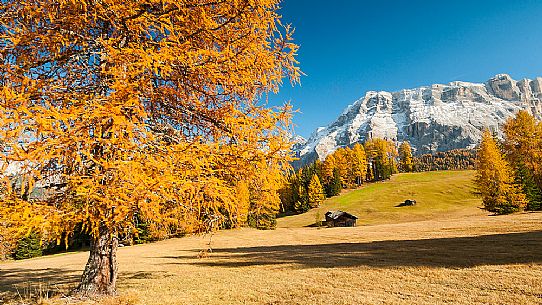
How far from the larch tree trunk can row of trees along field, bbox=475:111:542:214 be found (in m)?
37.2

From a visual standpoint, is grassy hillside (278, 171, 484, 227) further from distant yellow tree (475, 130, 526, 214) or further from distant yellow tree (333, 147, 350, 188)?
distant yellow tree (475, 130, 526, 214)

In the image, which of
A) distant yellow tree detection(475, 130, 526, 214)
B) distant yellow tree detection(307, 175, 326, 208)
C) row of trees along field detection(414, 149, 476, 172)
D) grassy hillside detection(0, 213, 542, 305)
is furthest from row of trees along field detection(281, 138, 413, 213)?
row of trees along field detection(414, 149, 476, 172)

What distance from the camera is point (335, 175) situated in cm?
8244

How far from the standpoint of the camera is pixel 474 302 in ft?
22.8

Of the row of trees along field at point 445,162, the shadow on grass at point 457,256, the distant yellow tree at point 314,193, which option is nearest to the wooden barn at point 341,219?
the distant yellow tree at point 314,193

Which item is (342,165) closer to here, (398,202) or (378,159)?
(378,159)

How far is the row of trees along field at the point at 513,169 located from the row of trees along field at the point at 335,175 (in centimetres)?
3975

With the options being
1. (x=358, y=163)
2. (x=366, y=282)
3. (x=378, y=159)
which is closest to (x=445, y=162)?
(x=378, y=159)

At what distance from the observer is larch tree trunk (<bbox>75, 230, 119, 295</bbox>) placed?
6839 millimetres

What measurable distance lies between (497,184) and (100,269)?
124ft

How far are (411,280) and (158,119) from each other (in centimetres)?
856

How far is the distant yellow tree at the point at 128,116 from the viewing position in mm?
4656

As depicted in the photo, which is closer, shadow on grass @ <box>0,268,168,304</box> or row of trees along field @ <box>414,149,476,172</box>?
shadow on grass @ <box>0,268,168,304</box>

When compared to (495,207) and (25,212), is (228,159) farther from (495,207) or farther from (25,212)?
(495,207)
